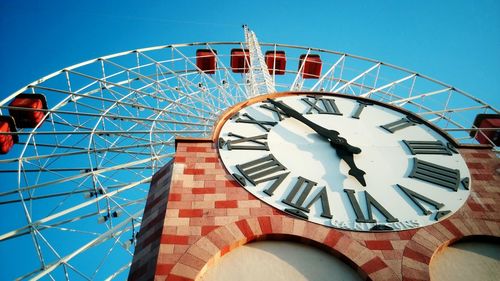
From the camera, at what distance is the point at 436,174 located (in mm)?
8258

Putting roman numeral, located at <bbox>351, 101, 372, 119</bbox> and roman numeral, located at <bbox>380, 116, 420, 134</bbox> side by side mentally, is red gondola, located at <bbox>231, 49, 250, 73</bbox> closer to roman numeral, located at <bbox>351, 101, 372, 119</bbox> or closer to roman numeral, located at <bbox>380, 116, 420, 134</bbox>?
roman numeral, located at <bbox>351, 101, 372, 119</bbox>

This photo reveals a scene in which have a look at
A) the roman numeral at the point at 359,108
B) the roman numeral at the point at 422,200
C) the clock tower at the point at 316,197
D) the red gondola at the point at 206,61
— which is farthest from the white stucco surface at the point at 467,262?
the red gondola at the point at 206,61

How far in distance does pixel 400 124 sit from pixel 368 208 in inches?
148

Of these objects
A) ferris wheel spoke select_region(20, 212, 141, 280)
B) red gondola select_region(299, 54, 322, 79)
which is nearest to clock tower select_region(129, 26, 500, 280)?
ferris wheel spoke select_region(20, 212, 141, 280)

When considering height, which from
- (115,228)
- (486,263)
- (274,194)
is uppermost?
(274,194)

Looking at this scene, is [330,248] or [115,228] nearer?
[330,248]

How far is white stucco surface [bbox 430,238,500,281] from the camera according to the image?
20.3ft

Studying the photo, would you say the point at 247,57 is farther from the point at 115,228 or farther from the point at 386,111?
the point at 115,228

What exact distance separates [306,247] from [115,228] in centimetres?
636

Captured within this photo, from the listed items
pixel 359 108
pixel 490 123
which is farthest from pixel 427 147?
pixel 490 123

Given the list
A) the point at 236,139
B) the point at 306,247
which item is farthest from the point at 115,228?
the point at 306,247

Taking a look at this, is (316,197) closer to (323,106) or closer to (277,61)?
(323,106)

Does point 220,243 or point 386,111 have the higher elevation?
point 386,111

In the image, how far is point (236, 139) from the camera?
8781 millimetres
